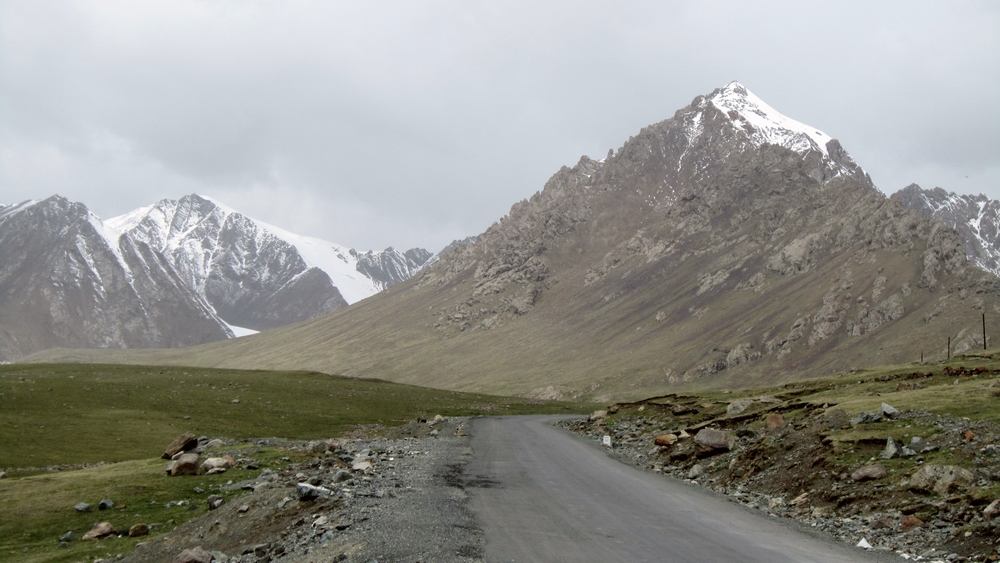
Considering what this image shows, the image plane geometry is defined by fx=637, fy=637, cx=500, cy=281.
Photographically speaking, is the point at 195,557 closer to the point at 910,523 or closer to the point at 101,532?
the point at 101,532

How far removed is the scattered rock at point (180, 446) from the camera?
3678cm

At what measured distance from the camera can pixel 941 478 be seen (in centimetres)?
2230

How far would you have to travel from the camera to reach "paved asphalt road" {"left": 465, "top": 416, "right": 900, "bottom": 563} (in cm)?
1716

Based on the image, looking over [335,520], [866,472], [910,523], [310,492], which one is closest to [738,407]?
[866,472]

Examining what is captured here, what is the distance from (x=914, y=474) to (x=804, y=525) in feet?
15.9

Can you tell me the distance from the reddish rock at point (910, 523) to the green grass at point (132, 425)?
2616 centimetres

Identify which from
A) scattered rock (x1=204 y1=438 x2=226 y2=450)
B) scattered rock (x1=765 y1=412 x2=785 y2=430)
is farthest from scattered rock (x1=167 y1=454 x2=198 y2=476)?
scattered rock (x1=765 y1=412 x2=785 y2=430)

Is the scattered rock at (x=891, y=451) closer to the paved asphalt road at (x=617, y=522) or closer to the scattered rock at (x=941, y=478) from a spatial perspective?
the scattered rock at (x=941, y=478)

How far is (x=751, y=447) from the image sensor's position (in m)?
33.7

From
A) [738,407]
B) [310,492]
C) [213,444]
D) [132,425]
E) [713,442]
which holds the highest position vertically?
[132,425]

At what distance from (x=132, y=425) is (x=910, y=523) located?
178 ft

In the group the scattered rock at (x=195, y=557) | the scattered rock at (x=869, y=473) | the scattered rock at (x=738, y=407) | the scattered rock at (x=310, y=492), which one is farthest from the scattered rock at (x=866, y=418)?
the scattered rock at (x=195, y=557)

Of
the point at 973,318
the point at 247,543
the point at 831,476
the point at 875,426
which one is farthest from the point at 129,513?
the point at 973,318

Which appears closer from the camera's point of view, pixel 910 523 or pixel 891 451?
pixel 910 523
